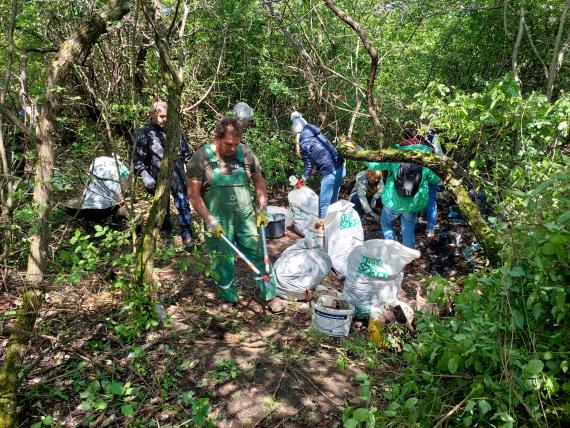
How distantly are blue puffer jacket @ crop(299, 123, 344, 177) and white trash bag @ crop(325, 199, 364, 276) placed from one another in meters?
0.84

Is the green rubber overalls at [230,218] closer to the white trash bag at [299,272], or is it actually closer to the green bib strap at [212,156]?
the green bib strap at [212,156]

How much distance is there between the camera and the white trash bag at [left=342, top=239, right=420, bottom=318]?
3301 mm

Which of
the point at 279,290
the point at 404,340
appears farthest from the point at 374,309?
the point at 279,290

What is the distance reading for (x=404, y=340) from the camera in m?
2.86

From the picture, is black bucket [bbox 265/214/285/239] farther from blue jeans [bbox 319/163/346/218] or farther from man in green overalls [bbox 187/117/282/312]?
man in green overalls [bbox 187/117/282/312]

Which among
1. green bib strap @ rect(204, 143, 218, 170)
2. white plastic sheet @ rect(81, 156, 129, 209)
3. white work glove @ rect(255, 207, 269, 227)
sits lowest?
white work glove @ rect(255, 207, 269, 227)

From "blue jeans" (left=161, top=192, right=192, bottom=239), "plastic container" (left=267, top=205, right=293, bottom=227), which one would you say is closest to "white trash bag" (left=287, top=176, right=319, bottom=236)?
→ "plastic container" (left=267, top=205, right=293, bottom=227)

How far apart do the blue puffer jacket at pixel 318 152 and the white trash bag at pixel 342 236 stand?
84cm

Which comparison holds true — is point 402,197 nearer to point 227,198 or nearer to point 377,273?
point 377,273

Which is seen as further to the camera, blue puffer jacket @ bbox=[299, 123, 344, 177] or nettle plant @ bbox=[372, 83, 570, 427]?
blue puffer jacket @ bbox=[299, 123, 344, 177]

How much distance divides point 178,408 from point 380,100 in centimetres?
665

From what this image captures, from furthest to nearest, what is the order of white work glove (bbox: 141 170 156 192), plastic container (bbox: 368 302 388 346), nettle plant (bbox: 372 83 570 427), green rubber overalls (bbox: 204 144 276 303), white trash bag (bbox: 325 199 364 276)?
white trash bag (bbox: 325 199 364 276)
white work glove (bbox: 141 170 156 192)
green rubber overalls (bbox: 204 144 276 303)
plastic container (bbox: 368 302 388 346)
nettle plant (bbox: 372 83 570 427)

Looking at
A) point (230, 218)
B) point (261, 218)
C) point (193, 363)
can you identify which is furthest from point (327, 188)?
point (193, 363)

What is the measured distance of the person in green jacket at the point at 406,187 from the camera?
381cm
